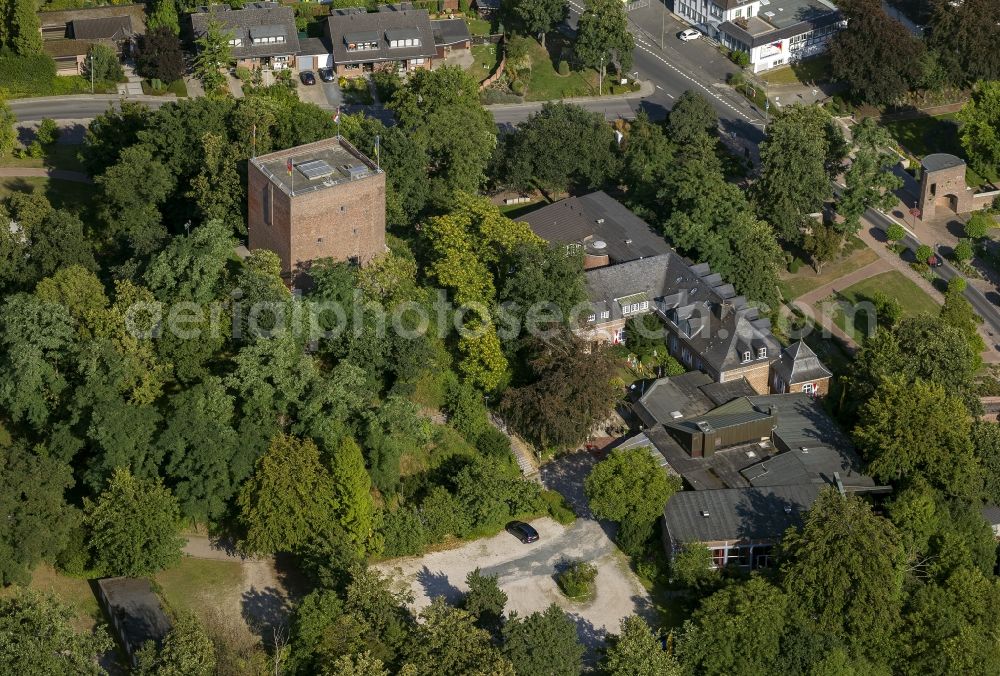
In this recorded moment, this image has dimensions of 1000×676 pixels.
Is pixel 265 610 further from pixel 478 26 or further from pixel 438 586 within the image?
pixel 478 26

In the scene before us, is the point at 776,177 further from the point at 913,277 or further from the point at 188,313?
the point at 188,313

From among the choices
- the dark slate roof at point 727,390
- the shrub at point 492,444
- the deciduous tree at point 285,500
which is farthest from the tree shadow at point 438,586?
the dark slate roof at point 727,390

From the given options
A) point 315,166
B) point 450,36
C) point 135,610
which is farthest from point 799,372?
point 450,36

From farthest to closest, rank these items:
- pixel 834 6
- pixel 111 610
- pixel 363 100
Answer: pixel 834 6
pixel 363 100
pixel 111 610

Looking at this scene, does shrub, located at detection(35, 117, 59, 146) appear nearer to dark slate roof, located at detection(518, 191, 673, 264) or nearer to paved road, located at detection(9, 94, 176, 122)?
paved road, located at detection(9, 94, 176, 122)

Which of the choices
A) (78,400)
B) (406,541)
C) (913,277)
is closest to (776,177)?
(913,277)

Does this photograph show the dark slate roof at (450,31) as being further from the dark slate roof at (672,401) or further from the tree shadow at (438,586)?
the tree shadow at (438,586)
